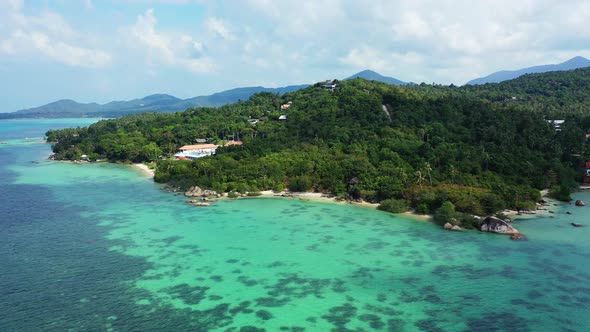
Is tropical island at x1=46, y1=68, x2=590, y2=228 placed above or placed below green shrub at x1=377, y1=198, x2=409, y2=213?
above

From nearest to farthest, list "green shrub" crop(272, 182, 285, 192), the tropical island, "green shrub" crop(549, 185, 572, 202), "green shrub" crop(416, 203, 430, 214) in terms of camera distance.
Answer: "green shrub" crop(416, 203, 430, 214), the tropical island, "green shrub" crop(549, 185, 572, 202), "green shrub" crop(272, 182, 285, 192)

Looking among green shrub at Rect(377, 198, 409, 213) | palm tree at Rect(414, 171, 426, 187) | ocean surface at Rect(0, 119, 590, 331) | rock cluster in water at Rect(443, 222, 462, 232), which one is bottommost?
ocean surface at Rect(0, 119, 590, 331)

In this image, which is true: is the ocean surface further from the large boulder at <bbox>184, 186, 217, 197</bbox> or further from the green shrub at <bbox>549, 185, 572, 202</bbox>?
the large boulder at <bbox>184, 186, 217, 197</bbox>

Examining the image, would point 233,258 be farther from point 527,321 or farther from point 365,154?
point 365,154

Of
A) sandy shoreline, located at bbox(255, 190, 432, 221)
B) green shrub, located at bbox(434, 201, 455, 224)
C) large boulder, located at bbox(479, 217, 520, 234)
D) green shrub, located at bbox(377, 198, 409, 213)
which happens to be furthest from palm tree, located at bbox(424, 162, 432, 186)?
large boulder, located at bbox(479, 217, 520, 234)

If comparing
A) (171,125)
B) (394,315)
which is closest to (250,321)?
(394,315)

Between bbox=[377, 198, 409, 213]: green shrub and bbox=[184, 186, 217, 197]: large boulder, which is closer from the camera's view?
bbox=[377, 198, 409, 213]: green shrub
